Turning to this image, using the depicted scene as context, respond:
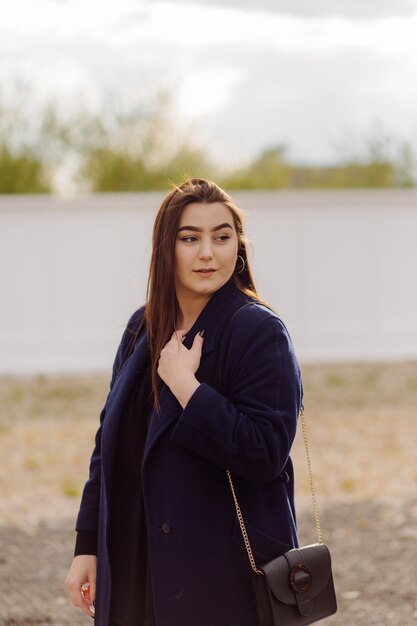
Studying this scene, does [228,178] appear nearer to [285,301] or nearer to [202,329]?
[285,301]

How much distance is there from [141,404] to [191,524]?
0.32m

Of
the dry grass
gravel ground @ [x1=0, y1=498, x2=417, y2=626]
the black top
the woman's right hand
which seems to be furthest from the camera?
the dry grass

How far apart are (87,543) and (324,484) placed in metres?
5.77

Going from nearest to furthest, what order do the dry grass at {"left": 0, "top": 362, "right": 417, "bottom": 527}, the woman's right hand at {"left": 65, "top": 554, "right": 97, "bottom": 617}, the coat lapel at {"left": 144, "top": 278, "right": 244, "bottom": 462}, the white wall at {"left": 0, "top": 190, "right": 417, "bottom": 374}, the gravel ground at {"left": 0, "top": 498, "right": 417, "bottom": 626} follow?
the coat lapel at {"left": 144, "top": 278, "right": 244, "bottom": 462} < the woman's right hand at {"left": 65, "top": 554, "right": 97, "bottom": 617} < the gravel ground at {"left": 0, "top": 498, "right": 417, "bottom": 626} < the dry grass at {"left": 0, "top": 362, "right": 417, "bottom": 527} < the white wall at {"left": 0, "top": 190, "right": 417, "bottom": 374}

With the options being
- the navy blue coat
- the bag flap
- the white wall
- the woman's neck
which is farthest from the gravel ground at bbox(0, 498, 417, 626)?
the white wall

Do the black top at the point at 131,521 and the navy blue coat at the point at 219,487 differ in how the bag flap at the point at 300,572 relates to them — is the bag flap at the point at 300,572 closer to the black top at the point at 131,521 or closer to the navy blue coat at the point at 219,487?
the navy blue coat at the point at 219,487

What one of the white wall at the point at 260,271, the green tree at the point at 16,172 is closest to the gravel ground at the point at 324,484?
the white wall at the point at 260,271

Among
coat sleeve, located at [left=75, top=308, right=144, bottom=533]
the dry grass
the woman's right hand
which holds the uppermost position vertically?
coat sleeve, located at [left=75, top=308, right=144, bottom=533]

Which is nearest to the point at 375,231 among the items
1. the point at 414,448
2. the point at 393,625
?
the point at 414,448

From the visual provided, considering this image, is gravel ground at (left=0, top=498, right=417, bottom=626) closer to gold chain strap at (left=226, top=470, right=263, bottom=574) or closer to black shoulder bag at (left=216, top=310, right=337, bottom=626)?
black shoulder bag at (left=216, top=310, right=337, bottom=626)

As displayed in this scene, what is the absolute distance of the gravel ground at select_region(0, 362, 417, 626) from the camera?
205 inches

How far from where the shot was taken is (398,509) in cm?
709

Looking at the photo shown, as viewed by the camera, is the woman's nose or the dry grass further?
the dry grass

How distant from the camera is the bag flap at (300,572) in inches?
90.0
